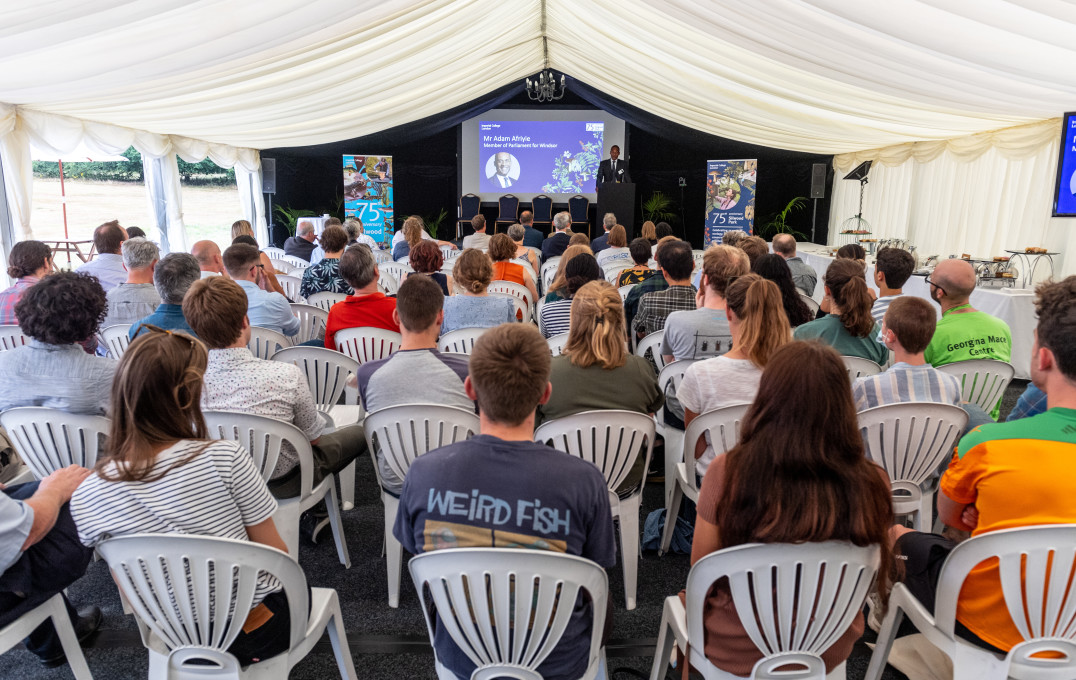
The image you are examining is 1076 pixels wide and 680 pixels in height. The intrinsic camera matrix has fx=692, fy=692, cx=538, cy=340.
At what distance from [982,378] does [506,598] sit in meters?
2.81

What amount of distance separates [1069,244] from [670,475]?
274 inches

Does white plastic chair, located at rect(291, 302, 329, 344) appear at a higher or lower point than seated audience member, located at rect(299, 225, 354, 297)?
lower

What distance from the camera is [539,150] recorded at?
14570 mm

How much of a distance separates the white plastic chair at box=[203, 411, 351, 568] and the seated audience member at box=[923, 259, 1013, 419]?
2952 millimetres

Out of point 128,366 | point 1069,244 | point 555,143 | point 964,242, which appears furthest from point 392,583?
point 555,143

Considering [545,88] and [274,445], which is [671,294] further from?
[545,88]

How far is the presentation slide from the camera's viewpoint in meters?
14.5

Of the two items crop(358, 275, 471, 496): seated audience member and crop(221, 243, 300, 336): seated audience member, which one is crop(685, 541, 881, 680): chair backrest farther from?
crop(221, 243, 300, 336): seated audience member

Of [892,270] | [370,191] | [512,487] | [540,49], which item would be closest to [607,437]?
[512,487]

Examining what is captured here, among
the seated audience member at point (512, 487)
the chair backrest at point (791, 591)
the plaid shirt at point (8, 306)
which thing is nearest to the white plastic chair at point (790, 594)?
the chair backrest at point (791, 591)

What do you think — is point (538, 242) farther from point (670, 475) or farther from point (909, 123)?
point (670, 475)

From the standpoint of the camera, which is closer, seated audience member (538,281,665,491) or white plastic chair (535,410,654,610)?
white plastic chair (535,410,654,610)

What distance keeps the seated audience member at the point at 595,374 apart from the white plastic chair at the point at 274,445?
0.94 meters

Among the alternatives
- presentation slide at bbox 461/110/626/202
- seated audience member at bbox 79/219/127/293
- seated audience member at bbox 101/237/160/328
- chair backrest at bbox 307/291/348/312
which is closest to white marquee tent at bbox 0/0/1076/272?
seated audience member at bbox 79/219/127/293
